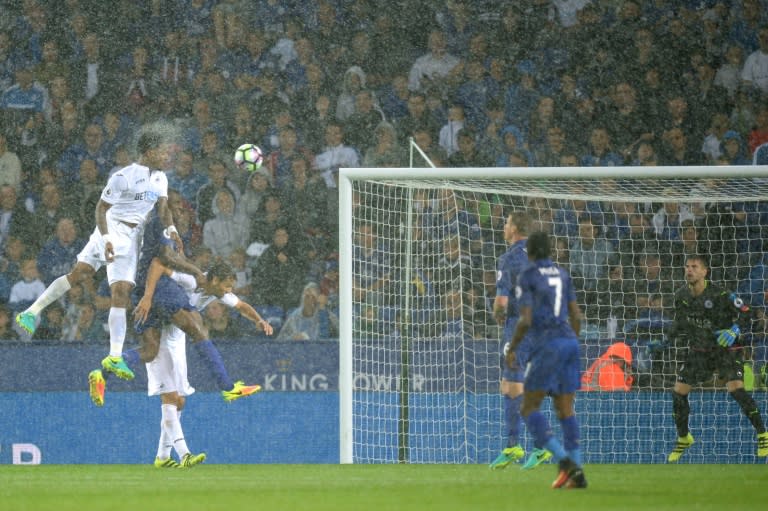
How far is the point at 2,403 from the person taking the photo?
11727mm

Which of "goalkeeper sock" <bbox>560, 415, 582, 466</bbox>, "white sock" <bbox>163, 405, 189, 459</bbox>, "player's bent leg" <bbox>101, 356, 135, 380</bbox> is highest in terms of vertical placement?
"player's bent leg" <bbox>101, 356, 135, 380</bbox>

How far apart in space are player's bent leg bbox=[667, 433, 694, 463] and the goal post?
0.43 m

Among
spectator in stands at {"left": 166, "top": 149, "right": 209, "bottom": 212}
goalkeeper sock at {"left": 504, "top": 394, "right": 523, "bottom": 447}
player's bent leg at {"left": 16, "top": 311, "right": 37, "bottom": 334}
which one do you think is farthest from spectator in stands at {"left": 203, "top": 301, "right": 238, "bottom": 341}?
goalkeeper sock at {"left": 504, "top": 394, "right": 523, "bottom": 447}

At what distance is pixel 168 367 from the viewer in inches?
392

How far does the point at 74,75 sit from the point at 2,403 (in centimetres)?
449

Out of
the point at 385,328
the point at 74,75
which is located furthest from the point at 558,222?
the point at 74,75

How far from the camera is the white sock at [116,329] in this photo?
1038 centimetres

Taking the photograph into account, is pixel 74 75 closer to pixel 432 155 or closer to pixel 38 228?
pixel 38 228

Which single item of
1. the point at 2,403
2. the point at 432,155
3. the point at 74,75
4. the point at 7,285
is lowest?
the point at 2,403

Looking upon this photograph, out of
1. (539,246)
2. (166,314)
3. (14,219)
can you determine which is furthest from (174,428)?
(14,219)

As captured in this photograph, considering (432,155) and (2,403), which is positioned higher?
(432,155)

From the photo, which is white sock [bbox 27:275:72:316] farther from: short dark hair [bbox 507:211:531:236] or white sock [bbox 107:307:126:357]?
short dark hair [bbox 507:211:531:236]

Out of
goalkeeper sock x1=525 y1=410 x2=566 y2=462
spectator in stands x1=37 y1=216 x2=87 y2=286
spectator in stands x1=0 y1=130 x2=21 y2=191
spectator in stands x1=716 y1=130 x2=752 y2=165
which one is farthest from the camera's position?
spectator in stands x1=0 y1=130 x2=21 y2=191

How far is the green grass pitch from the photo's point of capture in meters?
6.40
